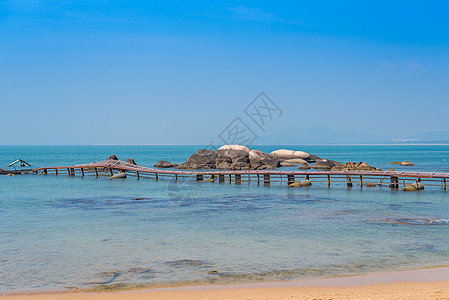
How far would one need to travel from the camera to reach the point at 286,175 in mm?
52438

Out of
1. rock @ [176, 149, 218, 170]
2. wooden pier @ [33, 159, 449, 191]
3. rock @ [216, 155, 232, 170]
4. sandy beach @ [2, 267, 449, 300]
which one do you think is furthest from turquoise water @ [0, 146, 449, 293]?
rock @ [176, 149, 218, 170]

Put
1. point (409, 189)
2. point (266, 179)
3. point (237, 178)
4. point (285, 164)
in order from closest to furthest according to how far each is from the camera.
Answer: point (409, 189)
point (266, 179)
point (237, 178)
point (285, 164)

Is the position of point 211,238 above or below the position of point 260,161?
below

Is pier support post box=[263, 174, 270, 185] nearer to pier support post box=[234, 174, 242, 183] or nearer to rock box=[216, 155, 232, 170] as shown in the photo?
pier support post box=[234, 174, 242, 183]

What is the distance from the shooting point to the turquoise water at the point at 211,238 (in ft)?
39.7

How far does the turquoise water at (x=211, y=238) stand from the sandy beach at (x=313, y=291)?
0.73m

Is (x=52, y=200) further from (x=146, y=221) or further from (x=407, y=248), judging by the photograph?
(x=407, y=248)

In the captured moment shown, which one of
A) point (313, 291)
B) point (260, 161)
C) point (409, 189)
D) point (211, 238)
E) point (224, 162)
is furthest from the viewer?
point (260, 161)

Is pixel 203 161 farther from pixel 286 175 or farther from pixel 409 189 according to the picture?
pixel 409 189

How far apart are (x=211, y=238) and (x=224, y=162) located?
44921mm

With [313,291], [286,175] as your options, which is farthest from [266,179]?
[313,291]

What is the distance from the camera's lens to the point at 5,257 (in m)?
13.8

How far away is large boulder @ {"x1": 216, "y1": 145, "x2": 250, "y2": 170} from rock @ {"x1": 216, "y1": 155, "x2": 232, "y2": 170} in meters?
0.46

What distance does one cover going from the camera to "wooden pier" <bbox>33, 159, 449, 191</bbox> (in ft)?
116
